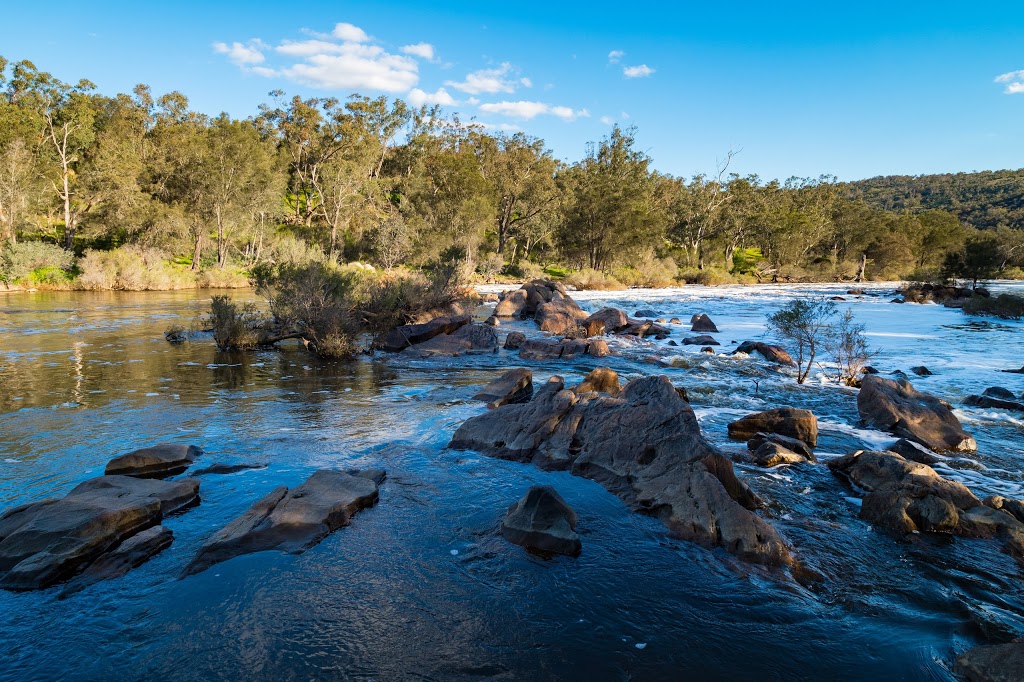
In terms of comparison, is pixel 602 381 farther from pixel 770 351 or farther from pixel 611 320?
pixel 611 320

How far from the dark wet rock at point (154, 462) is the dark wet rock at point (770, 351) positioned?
15801mm

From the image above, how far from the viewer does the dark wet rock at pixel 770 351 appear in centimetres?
1700

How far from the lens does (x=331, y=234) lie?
2370 inches

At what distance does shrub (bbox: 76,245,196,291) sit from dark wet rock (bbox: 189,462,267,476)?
134 ft

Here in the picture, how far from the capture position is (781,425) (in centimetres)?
998

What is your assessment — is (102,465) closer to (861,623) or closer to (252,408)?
(252,408)

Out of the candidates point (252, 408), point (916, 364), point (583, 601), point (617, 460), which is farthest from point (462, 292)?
point (583, 601)

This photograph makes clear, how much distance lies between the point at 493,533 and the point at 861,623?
378cm

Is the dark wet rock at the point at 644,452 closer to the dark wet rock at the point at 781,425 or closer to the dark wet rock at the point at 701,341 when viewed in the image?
the dark wet rock at the point at 781,425

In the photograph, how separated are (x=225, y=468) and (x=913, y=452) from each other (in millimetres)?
10955

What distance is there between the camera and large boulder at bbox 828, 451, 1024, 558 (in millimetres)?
6449

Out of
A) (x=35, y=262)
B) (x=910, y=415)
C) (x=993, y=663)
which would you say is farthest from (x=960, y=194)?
(x=35, y=262)

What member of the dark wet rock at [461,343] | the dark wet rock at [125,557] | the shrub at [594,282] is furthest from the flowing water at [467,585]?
the shrub at [594,282]

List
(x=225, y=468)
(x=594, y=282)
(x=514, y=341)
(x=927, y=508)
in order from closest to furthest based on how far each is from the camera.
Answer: (x=927, y=508) < (x=225, y=468) < (x=514, y=341) < (x=594, y=282)
